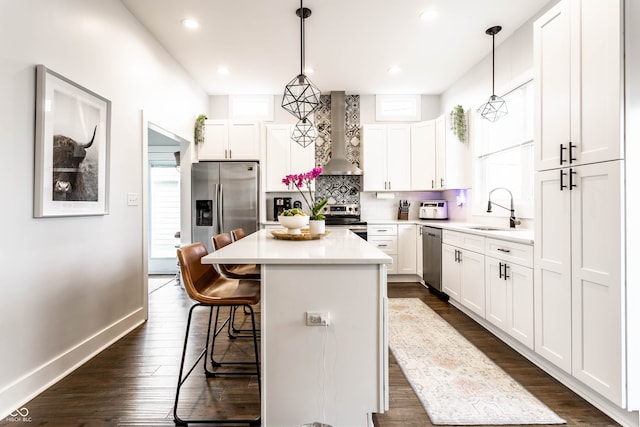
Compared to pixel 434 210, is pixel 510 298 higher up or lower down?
lower down

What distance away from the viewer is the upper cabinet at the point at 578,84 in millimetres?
1637

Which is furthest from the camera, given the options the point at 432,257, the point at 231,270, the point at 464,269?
the point at 432,257

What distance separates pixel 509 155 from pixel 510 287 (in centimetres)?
179

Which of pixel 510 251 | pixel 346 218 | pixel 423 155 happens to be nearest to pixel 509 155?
pixel 423 155

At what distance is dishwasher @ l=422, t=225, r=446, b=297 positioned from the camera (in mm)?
3921

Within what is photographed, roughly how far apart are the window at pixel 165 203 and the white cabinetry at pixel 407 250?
3.73 metres

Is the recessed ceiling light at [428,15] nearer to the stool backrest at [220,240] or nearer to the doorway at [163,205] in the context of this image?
the stool backrest at [220,240]

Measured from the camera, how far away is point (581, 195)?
1.83 metres

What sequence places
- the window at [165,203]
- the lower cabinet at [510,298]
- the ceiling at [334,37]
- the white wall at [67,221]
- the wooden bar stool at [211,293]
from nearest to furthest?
the wooden bar stool at [211,293]
the white wall at [67,221]
the lower cabinet at [510,298]
the ceiling at [334,37]
the window at [165,203]

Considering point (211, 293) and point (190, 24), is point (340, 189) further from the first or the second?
point (211, 293)

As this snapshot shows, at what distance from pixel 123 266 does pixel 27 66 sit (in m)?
1.66

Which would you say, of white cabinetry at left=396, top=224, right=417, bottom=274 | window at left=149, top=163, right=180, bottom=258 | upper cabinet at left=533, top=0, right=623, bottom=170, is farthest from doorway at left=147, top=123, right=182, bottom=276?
upper cabinet at left=533, top=0, right=623, bottom=170

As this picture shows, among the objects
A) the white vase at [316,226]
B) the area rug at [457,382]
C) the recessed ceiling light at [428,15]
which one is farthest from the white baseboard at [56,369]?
the recessed ceiling light at [428,15]

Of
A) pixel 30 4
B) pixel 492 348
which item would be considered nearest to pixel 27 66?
pixel 30 4
